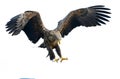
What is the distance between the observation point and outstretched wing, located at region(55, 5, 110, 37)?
99.8ft

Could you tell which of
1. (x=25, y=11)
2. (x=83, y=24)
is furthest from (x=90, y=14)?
(x=25, y=11)

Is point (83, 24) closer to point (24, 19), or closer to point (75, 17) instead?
point (75, 17)

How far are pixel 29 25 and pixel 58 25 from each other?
0.97 m

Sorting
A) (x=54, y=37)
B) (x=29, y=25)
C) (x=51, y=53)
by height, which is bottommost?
(x=51, y=53)

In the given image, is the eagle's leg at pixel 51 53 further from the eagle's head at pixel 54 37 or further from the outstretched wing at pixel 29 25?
the outstretched wing at pixel 29 25

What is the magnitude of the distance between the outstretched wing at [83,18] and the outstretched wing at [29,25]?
0.73 m

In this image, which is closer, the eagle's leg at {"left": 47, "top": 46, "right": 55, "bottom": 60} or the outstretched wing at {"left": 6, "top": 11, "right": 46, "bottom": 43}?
the outstretched wing at {"left": 6, "top": 11, "right": 46, "bottom": 43}

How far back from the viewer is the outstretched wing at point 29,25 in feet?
95.0

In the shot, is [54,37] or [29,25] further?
[29,25]

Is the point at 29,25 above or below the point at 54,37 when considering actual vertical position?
above

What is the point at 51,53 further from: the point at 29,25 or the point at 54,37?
the point at 29,25

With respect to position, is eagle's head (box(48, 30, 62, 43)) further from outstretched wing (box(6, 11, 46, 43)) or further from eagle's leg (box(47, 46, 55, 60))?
outstretched wing (box(6, 11, 46, 43))

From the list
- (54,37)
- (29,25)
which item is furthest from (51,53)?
(29,25)

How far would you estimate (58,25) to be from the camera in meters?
30.4
